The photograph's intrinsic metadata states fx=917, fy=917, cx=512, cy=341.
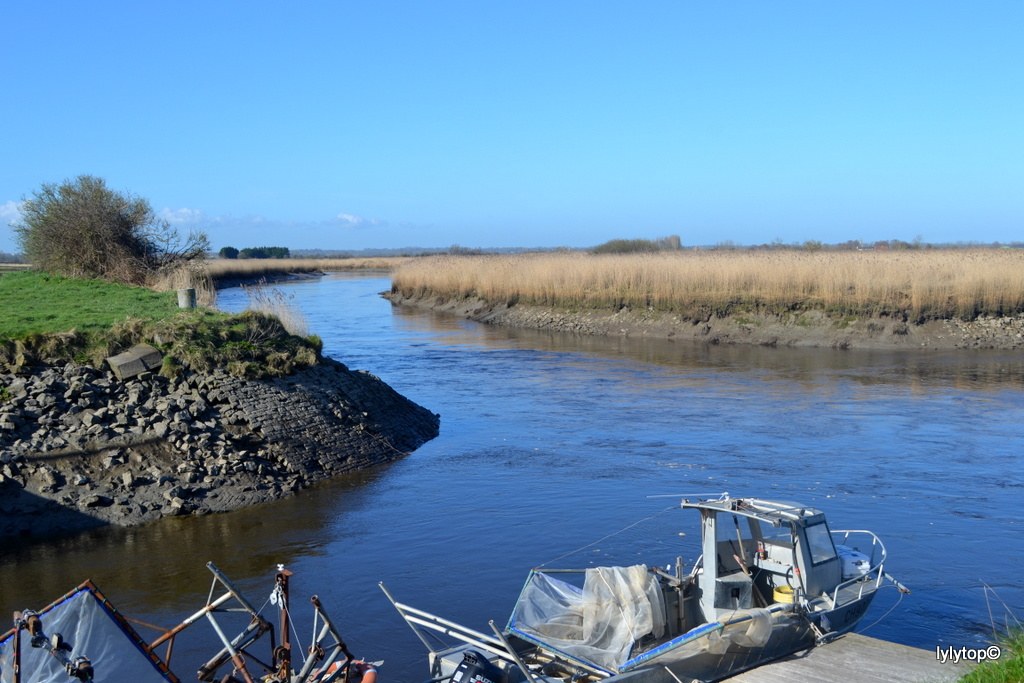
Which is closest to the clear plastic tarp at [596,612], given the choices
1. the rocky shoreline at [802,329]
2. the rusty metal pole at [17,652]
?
the rusty metal pole at [17,652]

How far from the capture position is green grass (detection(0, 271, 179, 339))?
18.3 m

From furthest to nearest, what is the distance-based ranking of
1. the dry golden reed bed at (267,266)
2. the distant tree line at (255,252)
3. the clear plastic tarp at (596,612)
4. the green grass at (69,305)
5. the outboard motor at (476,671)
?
the distant tree line at (255,252)
the dry golden reed bed at (267,266)
the green grass at (69,305)
the clear plastic tarp at (596,612)
the outboard motor at (476,671)

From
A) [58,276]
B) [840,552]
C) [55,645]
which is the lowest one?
[840,552]

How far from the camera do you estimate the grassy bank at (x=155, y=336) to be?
56.6ft

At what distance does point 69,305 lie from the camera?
72.5ft

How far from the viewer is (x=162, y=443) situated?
16078 millimetres

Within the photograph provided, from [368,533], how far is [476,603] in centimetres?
343

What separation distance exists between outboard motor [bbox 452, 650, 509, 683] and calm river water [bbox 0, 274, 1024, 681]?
6.14 ft

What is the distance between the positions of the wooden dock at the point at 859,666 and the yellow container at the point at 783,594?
579mm

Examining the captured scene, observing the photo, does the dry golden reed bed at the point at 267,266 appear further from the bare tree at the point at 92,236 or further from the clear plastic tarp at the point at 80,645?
the clear plastic tarp at the point at 80,645

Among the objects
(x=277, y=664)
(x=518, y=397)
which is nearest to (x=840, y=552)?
(x=277, y=664)

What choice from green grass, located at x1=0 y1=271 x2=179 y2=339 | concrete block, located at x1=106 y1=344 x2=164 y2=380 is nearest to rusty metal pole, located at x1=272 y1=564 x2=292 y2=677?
concrete block, located at x1=106 y1=344 x2=164 y2=380

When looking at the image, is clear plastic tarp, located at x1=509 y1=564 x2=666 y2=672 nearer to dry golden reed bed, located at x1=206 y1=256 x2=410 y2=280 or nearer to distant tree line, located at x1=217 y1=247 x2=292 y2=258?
dry golden reed bed, located at x1=206 y1=256 x2=410 y2=280

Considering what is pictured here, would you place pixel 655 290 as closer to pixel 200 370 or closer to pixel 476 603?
pixel 200 370
